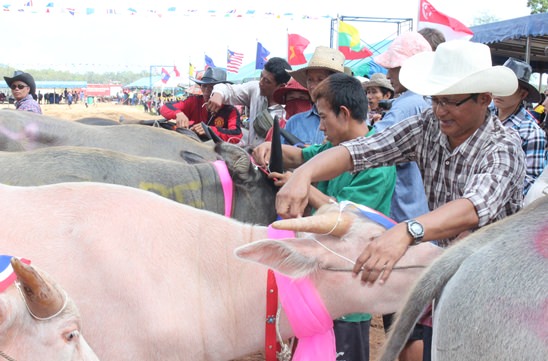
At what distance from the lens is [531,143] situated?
14.0ft

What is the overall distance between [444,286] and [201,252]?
1127 millimetres

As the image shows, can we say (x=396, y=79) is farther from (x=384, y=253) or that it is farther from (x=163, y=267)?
(x=163, y=267)

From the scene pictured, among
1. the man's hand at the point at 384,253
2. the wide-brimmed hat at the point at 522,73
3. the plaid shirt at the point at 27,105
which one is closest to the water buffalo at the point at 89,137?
the wide-brimmed hat at the point at 522,73

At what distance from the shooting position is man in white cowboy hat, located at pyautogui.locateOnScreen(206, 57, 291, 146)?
19.4 feet

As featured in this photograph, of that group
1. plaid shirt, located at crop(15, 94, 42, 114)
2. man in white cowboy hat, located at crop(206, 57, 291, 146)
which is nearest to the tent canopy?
man in white cowboy hat, located at crop(206, 57, 291, 146)

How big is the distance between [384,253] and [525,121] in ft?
9.11

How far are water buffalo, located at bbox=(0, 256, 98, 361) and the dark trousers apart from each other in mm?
1701

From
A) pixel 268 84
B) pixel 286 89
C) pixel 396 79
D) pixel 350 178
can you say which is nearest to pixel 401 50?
pixel 396 79

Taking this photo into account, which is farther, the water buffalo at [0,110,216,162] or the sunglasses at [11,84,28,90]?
the sunglasses at [11,84,28,90]

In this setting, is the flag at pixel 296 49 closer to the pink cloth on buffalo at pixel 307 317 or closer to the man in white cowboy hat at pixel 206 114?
the man in white cowboy hat at pixel 206 114

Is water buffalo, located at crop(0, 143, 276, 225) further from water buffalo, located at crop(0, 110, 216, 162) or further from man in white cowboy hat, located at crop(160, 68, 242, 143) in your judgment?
man in white cowboy hat, located at crop(160, 68, 242, 143)

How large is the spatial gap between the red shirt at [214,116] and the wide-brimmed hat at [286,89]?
70 cm

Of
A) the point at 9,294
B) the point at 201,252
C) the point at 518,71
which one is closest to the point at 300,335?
the point at 201,252

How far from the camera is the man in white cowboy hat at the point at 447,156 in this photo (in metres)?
2.29
